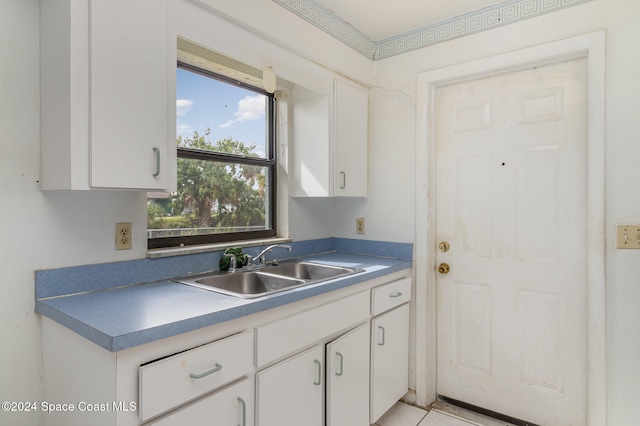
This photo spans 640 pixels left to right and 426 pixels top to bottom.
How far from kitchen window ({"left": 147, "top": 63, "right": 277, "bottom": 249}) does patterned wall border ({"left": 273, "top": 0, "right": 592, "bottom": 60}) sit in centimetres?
55

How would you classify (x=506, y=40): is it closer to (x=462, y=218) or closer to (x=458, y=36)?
(x=458, y=36)

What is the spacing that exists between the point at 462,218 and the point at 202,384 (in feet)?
5.83

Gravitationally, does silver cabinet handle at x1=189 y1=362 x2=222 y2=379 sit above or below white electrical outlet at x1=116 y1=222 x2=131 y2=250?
below

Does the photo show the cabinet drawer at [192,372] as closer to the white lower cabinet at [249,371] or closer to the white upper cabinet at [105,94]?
the white lower cabinet at [249,371]

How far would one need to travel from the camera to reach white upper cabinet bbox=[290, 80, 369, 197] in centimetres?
221

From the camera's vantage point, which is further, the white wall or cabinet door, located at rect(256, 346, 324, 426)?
the white wall

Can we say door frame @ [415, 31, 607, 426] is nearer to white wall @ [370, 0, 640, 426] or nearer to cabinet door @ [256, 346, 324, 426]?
white wall @ [370, 0, 640, 426]

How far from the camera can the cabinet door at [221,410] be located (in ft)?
3.50

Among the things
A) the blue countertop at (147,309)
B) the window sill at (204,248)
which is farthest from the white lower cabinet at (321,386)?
the window sill at (204,248)

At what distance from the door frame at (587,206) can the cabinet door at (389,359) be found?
12 centimetres

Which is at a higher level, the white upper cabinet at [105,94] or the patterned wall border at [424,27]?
the patterned wall border at [424,27]

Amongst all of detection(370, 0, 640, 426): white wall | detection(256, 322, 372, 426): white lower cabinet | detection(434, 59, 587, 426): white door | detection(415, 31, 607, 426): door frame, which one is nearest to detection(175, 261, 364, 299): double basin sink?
detection(256, 322, 372, 426): white lower cabinet

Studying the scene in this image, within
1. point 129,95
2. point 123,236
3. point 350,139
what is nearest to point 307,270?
point 350,139

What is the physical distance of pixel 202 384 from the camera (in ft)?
3.66
